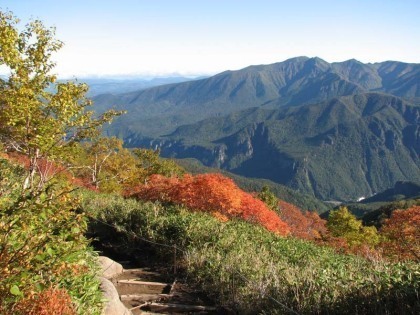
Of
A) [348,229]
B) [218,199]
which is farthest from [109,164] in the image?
[218,199]

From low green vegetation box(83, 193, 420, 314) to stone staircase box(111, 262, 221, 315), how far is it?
484 mm

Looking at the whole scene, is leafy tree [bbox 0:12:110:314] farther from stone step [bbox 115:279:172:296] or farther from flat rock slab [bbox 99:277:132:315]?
stone step [bbox 115:279:172:296]

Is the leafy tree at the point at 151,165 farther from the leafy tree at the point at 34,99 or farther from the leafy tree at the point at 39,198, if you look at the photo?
the leafy tree at the point at 34,99

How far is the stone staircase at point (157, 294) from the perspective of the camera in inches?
356

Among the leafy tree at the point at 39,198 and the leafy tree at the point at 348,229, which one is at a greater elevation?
the leafy tree at the point at 39,198

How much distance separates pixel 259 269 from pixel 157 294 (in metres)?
2.82

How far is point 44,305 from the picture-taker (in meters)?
4.41

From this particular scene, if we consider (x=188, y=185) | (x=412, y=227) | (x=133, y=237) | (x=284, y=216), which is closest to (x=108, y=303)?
(x=133, y=237)

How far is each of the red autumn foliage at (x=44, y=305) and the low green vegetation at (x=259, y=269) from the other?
351 centimetres

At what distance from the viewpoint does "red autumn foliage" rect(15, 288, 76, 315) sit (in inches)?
173

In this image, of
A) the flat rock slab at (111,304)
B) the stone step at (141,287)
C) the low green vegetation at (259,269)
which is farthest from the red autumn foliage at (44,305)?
the stone step at (141,287)

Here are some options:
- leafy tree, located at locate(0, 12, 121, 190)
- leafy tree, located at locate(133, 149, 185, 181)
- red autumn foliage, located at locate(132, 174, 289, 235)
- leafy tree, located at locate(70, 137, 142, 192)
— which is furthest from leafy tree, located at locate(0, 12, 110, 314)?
leafy tree, located at locate(133, 149, 185, 181)

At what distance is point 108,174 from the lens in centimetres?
4850

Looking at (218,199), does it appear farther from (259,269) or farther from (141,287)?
(259,269)
